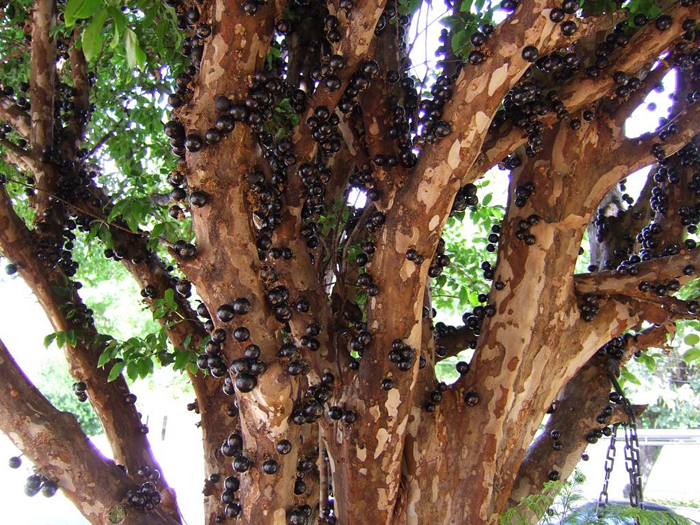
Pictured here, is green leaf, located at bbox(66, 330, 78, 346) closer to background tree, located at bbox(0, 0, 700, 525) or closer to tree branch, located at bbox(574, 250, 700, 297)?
background tree, located at bbox(0, 0, 700, 525)

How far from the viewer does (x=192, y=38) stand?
7.36ft

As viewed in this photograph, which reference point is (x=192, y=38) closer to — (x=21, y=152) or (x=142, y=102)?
(x=21, y=152)

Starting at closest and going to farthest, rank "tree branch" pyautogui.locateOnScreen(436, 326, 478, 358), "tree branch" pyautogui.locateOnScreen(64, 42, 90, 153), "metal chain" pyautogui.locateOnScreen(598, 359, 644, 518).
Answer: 1. "metal chain" pyautogui.locateOnScreen(598, 359, 644, 518)
2. "tree branch" pyautogui.locateOnScreen(436, 326, 478, 358)
3. "tree branch" pyautogui.locateOnScreen(64, 42, 90, 153)

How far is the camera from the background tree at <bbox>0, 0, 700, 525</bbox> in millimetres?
2111

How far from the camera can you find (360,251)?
134 inches

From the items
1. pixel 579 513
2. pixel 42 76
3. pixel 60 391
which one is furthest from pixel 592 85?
pixel 60 391

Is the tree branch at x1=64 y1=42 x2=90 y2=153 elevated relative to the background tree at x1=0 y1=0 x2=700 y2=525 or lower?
elevated

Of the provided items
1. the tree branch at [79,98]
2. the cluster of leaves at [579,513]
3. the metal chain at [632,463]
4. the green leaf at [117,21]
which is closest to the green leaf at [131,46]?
the green leaf at [117,21]

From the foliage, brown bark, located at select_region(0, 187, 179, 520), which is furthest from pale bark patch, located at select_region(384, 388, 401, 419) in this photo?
the foliage

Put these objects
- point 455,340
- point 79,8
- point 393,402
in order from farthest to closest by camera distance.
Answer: point 455,340
point 393,402
point 79,8

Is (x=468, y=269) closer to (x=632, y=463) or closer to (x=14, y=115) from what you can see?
(x=632, y=463)

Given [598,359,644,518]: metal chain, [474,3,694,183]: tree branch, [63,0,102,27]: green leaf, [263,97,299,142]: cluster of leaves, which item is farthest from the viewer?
[263,97,299,142]: cluster of leaves

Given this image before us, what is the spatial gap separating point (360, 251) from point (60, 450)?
6.05 feet

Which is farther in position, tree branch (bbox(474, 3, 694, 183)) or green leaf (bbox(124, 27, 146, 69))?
tree branch (bbox(474, 3, 694, 183))
